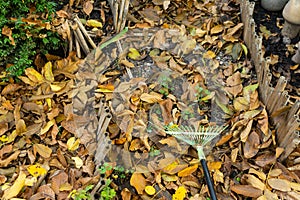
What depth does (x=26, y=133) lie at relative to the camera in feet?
7.34

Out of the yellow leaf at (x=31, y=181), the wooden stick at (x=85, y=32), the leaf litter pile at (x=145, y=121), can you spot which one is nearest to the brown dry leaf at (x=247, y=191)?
the leaf litter pile at (x=145, y=121)

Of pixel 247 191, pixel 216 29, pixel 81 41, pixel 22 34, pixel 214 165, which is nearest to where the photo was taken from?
pixel 247 191

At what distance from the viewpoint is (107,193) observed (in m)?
1.97

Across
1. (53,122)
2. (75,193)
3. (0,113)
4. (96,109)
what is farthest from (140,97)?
(0,113)

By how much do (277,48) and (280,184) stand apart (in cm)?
97

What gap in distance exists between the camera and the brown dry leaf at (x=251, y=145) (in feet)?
6.97

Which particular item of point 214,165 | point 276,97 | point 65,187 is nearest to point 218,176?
point 214,165

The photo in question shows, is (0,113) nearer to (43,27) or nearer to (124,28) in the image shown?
(43,27)

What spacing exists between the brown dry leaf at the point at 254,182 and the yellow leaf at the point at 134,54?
40.7 inches

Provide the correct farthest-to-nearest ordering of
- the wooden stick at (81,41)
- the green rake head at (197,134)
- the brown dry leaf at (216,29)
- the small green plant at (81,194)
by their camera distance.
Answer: the brown dry leaf at (216,29), the wooden stick at (81,41), the green rake head at (197,134), the small green plant at (81,194)

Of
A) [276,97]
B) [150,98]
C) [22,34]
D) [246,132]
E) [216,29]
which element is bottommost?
[246,132]

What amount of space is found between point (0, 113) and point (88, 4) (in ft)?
3.27

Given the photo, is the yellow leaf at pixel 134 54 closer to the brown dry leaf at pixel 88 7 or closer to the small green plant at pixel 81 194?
the brown dry leaf at pixel 88 7

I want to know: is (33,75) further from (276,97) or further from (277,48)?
(277,48)
